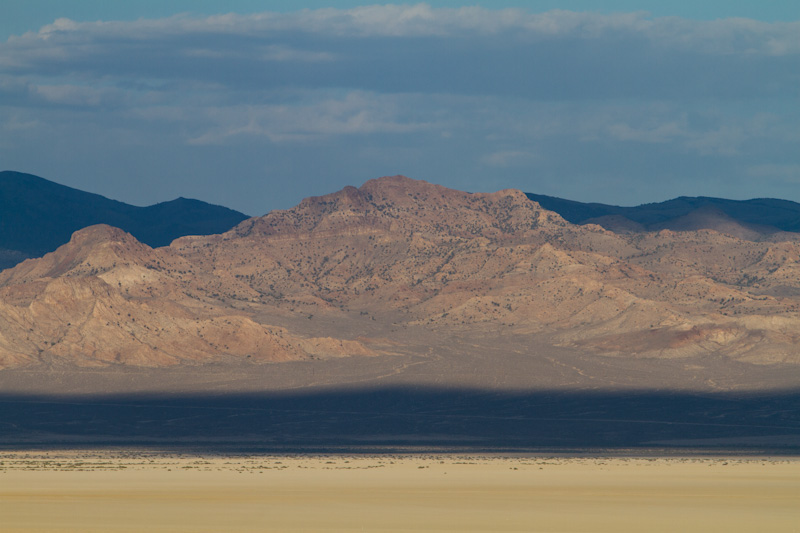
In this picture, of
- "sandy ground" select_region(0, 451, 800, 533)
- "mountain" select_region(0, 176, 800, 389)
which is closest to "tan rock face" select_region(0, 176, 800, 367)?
"mountain" select_region(0, 176, 800, 389)

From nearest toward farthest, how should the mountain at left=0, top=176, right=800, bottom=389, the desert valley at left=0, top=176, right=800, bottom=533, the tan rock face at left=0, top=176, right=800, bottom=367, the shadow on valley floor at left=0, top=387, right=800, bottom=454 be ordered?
the desert valley at left=0, top=176, right=800, bottom=533 → the shadow on valley floor at left=0, top=387, right=800, bottom=454 → the mountain at left=0, top=176, right=800, bottom=389 → the tan rock face at left=0, top=176, right=800, bottom=367

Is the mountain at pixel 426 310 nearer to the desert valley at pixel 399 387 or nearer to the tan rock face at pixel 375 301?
the tan rock face at pixel 375 301

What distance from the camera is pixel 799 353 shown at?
127438 mm

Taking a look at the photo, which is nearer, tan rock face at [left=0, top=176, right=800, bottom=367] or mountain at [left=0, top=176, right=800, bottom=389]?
mountain at [left=0, top=176, right=800, bottom=389]

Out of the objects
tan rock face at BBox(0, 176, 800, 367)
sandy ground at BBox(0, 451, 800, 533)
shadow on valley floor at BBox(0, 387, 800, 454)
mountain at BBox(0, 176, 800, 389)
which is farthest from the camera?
tan rock face at BBox(0, 176, 800, 367)

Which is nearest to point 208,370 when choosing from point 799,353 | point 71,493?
point 799,353

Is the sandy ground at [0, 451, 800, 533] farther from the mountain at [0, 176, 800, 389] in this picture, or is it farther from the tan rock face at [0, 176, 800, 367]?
the tan rock face at [0, 176, 800, 367]

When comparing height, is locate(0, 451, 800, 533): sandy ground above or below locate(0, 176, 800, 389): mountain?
below

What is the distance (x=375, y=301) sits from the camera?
6777 inches

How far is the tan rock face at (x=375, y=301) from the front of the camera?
12925 centimetres

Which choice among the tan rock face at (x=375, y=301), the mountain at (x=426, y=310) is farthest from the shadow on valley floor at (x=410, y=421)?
the tan rock face at (x=375, y=301)

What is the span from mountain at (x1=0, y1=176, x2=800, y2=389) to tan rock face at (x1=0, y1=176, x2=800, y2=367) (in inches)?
10.8

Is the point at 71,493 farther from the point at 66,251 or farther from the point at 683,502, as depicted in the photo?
the point at 66,251

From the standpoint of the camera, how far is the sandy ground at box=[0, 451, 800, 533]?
1278 inches
